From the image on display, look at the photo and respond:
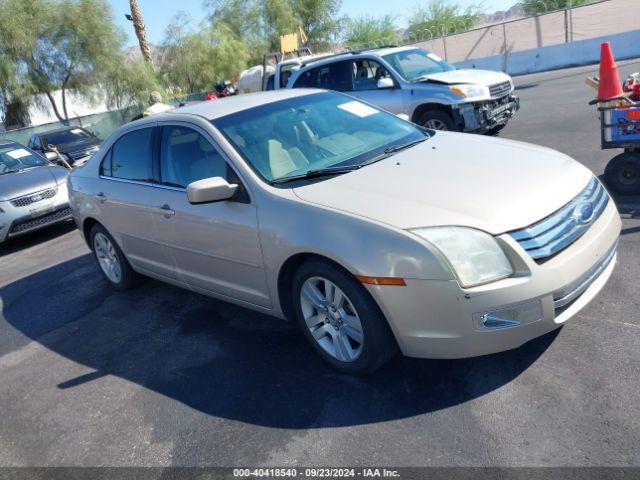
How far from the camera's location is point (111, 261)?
5.70 m

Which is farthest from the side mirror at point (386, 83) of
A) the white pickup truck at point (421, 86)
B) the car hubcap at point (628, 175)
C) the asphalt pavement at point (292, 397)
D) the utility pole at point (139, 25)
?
the utility pole at point (139, 25)

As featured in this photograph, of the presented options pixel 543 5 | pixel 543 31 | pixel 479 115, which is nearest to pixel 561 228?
pixel 479 115

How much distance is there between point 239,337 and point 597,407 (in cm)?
246

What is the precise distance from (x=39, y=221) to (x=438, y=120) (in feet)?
21.1

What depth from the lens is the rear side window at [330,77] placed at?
10.4m

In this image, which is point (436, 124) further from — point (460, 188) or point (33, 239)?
point (33, 239)

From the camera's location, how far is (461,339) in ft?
9.72

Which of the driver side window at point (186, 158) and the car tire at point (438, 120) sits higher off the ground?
the driver side window at point (186, 158)

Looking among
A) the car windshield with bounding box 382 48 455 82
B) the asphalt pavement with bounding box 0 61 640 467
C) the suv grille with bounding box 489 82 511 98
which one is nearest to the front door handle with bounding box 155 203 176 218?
the asphalt pavement with bounding box 0 61 640 467

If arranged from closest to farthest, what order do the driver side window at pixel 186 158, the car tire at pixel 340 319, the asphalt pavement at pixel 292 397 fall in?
the asphalt pavement at pixel 292 397 < the car tire at pixel 340 319 < the driver side window at pixel 186 158

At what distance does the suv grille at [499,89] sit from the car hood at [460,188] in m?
5.67

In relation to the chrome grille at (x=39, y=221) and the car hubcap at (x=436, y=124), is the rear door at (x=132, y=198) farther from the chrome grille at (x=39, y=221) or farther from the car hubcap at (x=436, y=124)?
the car hubcap at (x=436, y=124)

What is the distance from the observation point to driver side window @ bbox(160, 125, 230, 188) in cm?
401

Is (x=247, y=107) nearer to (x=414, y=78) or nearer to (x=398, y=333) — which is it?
(x=398, y=333)
